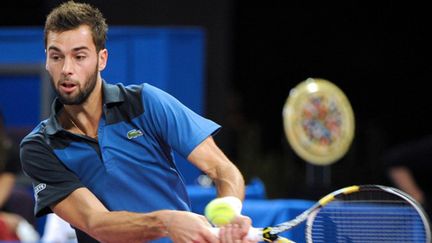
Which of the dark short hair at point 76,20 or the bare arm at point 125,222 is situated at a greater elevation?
the dark short hair at point 76,20

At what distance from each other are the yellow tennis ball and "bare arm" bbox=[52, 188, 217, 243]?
0.04 meters

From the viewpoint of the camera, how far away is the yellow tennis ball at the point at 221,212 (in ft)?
12.5

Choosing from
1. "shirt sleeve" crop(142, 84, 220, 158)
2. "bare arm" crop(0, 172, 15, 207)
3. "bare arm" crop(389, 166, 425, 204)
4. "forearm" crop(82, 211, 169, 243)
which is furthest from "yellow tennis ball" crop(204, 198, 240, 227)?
"bare arm" crop(389, 166, 425, 204)

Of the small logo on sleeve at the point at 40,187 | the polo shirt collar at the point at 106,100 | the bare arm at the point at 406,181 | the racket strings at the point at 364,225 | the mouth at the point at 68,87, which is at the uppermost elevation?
the mouth at the point at 68,87

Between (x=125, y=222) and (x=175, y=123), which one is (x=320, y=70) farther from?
(x=125, y=222)

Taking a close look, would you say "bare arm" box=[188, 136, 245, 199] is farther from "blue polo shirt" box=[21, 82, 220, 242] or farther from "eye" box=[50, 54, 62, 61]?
"eye" box=[50, 54, 62, 61]

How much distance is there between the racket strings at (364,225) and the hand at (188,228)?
565 millimetres

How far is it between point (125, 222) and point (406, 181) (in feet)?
16.6

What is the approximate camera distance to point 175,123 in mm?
4258

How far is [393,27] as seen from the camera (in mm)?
12273

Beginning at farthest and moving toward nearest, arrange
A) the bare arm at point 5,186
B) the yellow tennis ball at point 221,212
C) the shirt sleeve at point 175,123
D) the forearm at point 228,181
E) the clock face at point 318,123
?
the clock face at point 318,123, the bare arm at point 5,186, the shirt sleeve at point 175,123, the forearm at point 228,181, the yellow tennis ball at point 221,212

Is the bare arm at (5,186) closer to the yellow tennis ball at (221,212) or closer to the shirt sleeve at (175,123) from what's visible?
the shirt sleeve at (175,123)

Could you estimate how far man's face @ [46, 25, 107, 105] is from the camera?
4176 millimetres

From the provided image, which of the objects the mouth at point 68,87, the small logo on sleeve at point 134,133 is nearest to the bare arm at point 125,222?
the small logo on sleeve at point 134,133
